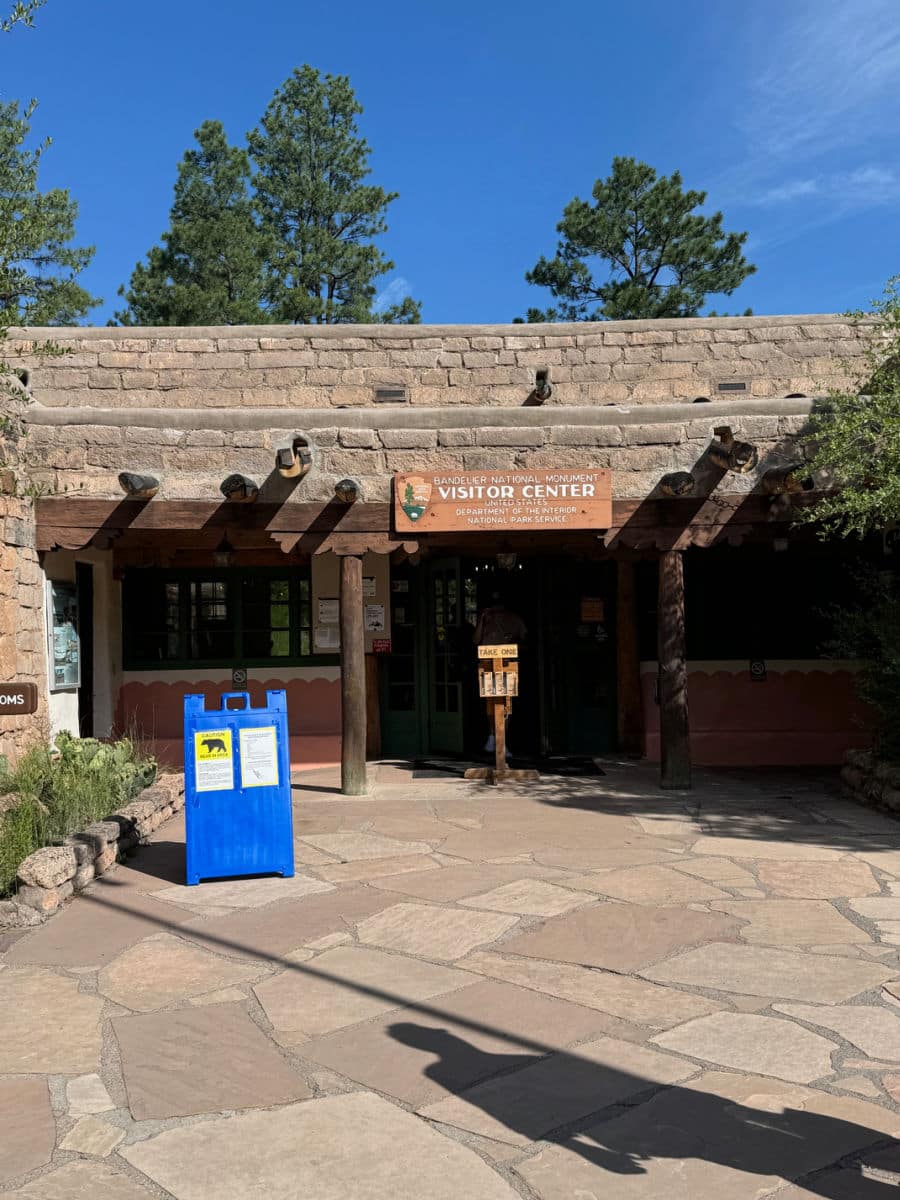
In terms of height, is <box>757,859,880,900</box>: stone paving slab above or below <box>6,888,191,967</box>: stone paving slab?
above

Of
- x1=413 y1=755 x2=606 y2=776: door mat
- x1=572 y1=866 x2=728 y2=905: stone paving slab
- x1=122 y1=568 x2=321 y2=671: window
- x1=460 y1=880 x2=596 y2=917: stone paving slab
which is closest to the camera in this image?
Result: x1=460 y1=880 x2=596 y2=917: stone paving slab

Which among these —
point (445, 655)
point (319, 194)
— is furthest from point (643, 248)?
point (445, 655)

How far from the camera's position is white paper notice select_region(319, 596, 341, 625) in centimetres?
1149

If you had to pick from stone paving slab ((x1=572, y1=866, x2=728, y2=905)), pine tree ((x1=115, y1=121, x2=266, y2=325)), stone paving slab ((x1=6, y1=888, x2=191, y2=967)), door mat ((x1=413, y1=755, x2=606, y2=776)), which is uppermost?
pine tree ((x1=115, y1=121, x2=266, y2=325))

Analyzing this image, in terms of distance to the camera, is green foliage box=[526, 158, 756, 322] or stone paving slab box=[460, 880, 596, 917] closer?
stone paving slab box=[460, 880, 596, 917]

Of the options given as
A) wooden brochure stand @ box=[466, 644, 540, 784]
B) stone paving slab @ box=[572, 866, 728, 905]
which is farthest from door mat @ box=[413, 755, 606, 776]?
stone paving slab @ box=[572, 866, 728, 905]

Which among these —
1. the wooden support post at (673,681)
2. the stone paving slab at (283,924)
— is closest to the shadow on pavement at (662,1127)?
the stone paving slab at (283,924)

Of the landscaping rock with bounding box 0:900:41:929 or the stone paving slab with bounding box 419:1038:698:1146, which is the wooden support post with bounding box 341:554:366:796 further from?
the stone paving slab with bounding box 419:1038:698:1146

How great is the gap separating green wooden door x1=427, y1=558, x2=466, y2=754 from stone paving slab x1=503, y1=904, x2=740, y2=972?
649 cm

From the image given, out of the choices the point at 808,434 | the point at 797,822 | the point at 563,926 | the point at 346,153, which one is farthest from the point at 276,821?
the point at 346,153

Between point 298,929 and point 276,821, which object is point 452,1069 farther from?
point 276,821

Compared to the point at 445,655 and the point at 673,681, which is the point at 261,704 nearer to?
the point at 445,655

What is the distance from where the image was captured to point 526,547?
11.7m

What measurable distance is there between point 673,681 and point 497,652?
163 cm
